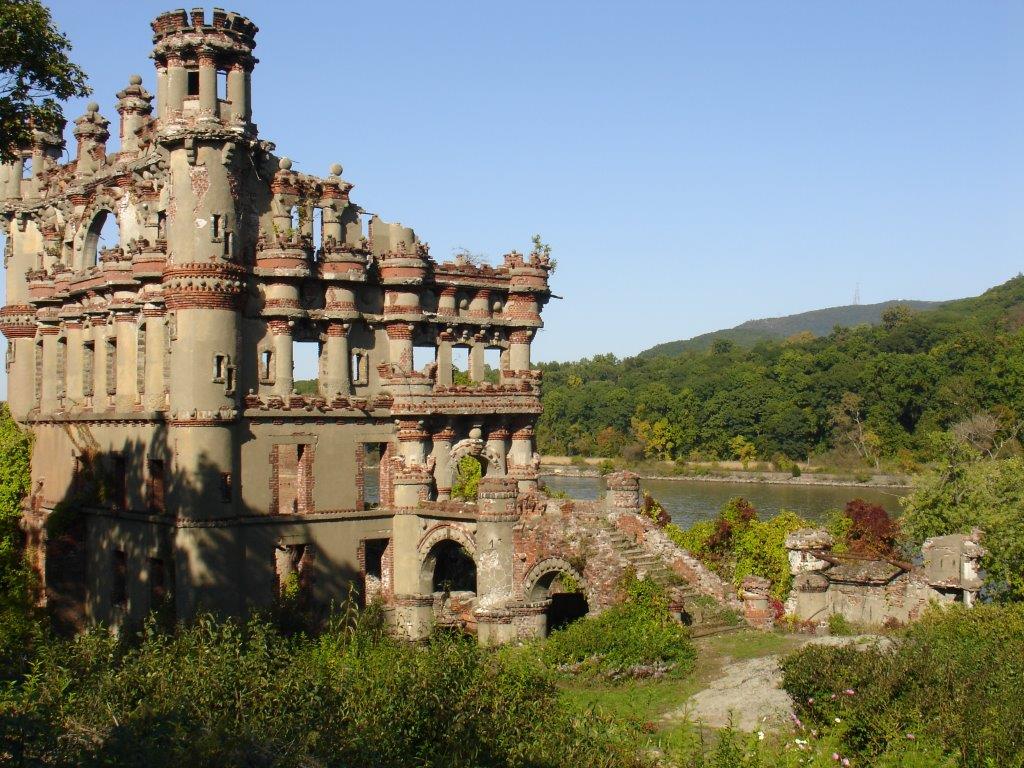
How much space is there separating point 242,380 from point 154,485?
338 cm

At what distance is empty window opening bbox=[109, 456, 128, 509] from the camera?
96.6ft

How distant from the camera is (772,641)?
76.5 feet

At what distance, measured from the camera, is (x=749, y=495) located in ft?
266

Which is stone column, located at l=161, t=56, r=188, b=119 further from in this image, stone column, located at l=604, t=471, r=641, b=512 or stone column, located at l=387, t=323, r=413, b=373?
stone column, located at l=604, t=471, r=641, b=512

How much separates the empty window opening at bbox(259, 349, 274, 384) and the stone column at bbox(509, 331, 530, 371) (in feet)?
25.2

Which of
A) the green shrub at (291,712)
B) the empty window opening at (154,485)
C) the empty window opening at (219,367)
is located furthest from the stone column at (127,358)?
the green shrub at (291,712)

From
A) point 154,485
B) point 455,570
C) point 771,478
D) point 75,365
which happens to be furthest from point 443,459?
point 771,478

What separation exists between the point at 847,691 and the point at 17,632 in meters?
18.3

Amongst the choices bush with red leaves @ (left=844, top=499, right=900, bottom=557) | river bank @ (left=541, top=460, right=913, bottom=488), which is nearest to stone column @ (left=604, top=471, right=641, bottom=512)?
bush with red leaves @ (left=844, top=499, right=900, bottom=557)

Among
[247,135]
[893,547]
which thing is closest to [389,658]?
[247,135]

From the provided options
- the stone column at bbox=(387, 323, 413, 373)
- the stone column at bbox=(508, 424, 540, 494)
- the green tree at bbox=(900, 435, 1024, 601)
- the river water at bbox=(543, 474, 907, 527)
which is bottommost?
the river water at bbox=(543, 474, 907, 527)

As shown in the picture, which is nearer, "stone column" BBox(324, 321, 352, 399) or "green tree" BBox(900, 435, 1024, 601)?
"stone column" BBox(324, 321, 352, 399)

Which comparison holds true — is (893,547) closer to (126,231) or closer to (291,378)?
(291,378)

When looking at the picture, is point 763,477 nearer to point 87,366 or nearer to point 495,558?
point 87,366
